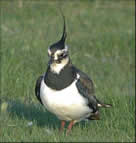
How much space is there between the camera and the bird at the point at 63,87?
6.10 meters

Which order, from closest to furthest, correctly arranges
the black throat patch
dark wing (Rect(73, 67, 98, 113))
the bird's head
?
the bird's head → the black throat patch → dark wing (Rect(73, 67, 98, 113))

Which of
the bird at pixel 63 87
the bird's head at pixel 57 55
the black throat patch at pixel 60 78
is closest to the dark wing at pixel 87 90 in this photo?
the bird at pixel 63 87

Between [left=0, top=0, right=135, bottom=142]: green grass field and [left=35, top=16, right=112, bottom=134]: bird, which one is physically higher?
[left=35, top=16, right=112, bottom=134]: bird

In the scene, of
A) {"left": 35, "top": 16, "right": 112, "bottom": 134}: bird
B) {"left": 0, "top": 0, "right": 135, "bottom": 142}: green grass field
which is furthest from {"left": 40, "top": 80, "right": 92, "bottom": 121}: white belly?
{"left": 0, "top": 0, "right": 135, "bottom": 142}: green grass field

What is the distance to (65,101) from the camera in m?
6.10

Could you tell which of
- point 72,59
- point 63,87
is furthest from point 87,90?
point 72,59

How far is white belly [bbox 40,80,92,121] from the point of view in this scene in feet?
20.0

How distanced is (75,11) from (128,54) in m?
3.30

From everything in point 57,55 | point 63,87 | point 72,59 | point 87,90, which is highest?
point 57,55

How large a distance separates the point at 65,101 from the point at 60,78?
0.93 ft

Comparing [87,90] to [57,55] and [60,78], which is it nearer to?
[60,78]

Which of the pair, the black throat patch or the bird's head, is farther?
the black throat patch

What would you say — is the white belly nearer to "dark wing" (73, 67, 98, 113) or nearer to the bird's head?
"dark wing" (73, 67, 98, 113)

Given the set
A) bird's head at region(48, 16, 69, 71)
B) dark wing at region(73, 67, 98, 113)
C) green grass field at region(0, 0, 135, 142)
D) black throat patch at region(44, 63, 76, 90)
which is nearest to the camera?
bird's head at region(48, 16, 69, 71)
